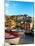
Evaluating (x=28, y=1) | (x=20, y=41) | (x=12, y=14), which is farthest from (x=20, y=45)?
(x=28, y=1)

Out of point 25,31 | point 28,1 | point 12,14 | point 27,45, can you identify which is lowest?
point 27,45

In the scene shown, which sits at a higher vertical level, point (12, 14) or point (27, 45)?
→ point (12, 14)

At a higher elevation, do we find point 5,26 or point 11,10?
point 11,10

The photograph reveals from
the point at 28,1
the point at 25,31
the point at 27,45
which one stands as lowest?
the point at 27,45

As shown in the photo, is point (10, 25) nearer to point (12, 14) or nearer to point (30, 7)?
point (12, 14)

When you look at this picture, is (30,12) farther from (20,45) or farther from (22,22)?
(20,45)

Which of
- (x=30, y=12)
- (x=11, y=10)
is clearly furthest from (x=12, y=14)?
(x=30, y=12)

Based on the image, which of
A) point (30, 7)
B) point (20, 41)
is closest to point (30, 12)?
point (30, 7)
